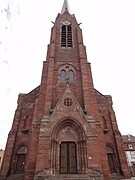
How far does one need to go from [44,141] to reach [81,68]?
1086 centimetres

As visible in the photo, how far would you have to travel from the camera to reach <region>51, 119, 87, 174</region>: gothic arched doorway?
1576cm

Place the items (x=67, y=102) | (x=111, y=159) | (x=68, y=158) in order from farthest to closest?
1. (x=111, y=159)
2. (x=67, y=102)
3. (x=68, y=158)

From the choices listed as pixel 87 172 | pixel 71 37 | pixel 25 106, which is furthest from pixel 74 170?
pixel 71 37

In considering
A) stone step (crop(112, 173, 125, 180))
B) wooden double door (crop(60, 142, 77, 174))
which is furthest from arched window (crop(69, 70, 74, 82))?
stone step (crop(112, 173, 125, 180))

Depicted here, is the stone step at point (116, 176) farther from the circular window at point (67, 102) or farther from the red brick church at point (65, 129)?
the circular window at point (67, 102)

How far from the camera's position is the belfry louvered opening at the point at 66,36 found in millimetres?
26522

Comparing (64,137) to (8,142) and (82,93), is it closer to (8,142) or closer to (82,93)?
(82,93)

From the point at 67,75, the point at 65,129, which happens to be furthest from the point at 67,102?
the point at 67,75

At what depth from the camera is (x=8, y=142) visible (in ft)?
67.1

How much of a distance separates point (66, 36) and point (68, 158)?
18848 millimetres

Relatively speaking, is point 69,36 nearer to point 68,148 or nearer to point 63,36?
point 63,36

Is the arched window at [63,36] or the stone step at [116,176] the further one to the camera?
the arched window at [63,36]

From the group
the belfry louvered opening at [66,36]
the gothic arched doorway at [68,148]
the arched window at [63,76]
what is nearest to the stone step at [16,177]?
the gothic arched doorway at [68,148]

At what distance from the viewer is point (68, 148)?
1700 centimetres
